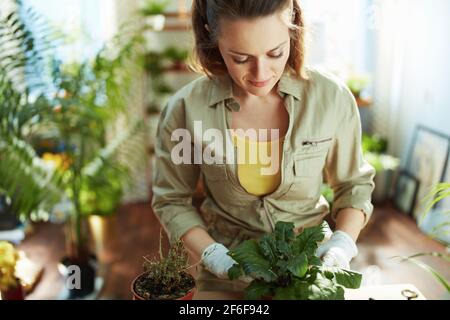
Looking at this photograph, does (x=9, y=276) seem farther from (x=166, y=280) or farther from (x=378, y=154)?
(x=378, y=154)

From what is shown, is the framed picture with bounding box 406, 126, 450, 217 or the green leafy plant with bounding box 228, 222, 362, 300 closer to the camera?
the green leafy plant with bounding box 228, 222, 362, 300

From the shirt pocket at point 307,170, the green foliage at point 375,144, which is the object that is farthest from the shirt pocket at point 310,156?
the green foliage at point 375,144

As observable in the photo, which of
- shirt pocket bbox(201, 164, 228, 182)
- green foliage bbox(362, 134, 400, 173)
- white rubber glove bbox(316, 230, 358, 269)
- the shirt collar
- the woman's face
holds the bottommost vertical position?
green foliage bbox(362, 134, 400, 173)

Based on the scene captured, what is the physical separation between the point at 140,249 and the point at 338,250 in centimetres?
198

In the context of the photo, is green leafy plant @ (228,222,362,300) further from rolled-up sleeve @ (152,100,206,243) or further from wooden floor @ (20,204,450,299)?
wooden floor @ (20,204,450,299)

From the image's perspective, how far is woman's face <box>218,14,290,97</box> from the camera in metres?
0.95

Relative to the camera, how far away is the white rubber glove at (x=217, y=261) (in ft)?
3.40

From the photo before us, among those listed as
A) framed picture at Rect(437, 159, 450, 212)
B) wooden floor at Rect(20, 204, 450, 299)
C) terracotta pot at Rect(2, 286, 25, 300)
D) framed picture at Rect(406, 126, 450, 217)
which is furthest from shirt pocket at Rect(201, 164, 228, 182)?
framed picture at Rect(406, 126, 450, 217)

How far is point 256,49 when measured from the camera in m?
0.96

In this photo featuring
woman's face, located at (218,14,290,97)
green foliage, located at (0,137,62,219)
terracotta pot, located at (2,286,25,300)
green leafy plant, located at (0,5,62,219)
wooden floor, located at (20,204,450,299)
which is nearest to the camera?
woman's face, located at (218,14,290,97)

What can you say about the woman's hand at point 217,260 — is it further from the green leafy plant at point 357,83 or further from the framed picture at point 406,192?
the green leafy plant at point 357,83

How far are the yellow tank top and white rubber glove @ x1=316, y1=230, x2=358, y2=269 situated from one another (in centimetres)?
17
